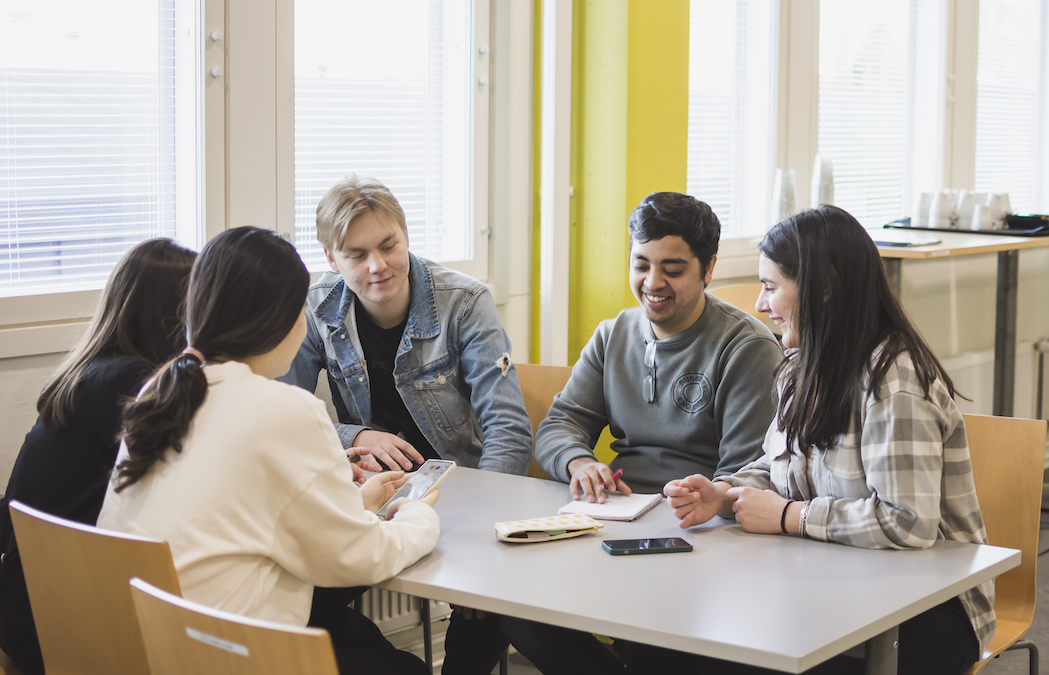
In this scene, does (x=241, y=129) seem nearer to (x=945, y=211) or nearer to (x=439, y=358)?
(x=439, y=358)

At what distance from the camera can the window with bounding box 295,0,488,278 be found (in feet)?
9.29

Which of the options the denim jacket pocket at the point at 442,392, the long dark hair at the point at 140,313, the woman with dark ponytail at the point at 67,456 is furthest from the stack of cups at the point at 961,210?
the woman with dark ponytail at the point at 67,456

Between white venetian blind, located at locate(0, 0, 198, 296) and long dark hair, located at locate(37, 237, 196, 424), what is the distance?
580 millimetres

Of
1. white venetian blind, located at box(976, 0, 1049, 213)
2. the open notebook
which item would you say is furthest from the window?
white venetian blind, located at box(976, 0, 1049, 213)

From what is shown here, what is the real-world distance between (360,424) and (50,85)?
1.12 metres

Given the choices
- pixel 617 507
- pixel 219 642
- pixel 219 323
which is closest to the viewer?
pixel 219 642

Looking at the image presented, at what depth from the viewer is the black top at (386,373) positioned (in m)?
2.51

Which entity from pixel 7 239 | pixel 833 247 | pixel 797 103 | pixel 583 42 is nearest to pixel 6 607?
pixel 7 239

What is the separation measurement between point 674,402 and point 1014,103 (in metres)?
4.28

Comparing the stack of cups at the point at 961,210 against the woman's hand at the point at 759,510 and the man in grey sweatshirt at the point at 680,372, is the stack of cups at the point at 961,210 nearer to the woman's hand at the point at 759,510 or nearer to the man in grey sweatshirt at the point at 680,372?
the man in grey sweatshirt at the point at 680,372

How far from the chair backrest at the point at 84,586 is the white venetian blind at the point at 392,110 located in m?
1.49

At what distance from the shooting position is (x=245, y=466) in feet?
4.43

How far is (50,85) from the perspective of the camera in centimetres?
232

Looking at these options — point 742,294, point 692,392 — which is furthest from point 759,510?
point 742,294
